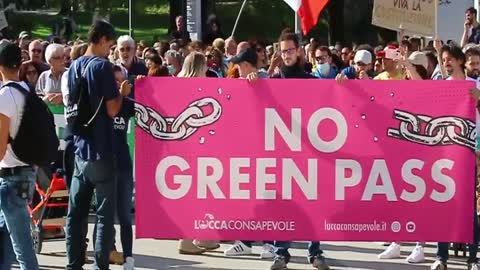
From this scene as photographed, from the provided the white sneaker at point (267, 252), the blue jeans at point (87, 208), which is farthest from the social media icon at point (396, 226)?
the blue jeans at point (87, 208)

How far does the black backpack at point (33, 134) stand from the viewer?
8219mm

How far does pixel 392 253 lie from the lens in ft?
34.8

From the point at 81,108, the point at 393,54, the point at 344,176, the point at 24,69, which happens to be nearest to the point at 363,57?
the point at 393,54

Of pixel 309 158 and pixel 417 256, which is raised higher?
pixel 309 158

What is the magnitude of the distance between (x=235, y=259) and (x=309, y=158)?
4.94 feet

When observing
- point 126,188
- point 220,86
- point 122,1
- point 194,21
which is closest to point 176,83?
point 220,86

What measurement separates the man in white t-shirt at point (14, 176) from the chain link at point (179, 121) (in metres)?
1.42

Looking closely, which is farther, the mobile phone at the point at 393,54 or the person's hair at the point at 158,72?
the person's hair at the point at 158,72

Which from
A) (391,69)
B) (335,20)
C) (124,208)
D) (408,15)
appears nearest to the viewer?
(124,208)

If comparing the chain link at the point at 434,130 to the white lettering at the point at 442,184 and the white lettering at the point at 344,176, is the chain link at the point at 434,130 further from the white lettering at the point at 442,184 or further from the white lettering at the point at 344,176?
the white lettering at the point at 344,176

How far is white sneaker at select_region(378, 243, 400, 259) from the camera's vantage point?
10609 millimetres

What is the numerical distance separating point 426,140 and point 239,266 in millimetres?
1999

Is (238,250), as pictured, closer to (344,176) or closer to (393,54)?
(344,176)

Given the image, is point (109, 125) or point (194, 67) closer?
point (109, 125)
